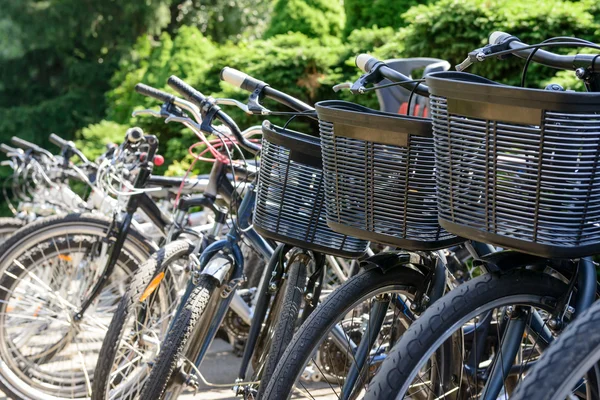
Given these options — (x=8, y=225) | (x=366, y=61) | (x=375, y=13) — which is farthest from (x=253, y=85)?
(x=375, y=13)

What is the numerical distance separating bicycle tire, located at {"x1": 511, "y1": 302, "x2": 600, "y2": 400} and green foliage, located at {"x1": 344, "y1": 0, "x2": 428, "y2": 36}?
5.34 meters

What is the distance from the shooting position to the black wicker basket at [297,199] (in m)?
2.42

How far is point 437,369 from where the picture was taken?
91.4 inches

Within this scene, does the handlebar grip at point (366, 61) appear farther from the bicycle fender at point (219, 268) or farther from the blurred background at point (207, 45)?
the blurred background at point (207, 45)

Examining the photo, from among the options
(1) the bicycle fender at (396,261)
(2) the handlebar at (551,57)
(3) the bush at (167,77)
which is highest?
(2) the handlebar at (551,57)

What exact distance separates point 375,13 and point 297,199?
475 centimetres

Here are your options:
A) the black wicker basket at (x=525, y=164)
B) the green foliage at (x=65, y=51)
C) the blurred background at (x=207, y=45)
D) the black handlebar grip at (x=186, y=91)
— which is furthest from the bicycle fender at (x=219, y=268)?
the green foliage at (x=65, y=51)

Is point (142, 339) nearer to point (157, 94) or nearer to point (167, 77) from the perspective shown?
point (157, 94)

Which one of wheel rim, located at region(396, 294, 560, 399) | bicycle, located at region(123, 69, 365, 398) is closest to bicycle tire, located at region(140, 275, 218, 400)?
bicycle, located at region(123, 69, 365, 398)

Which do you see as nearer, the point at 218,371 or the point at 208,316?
the point at 208,316

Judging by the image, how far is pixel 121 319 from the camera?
3.09m

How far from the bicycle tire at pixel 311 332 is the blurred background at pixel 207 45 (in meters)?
2.31

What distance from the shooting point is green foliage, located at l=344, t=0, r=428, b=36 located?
6.82 metres

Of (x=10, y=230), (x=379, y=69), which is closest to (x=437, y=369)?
(x=379, y=69)
